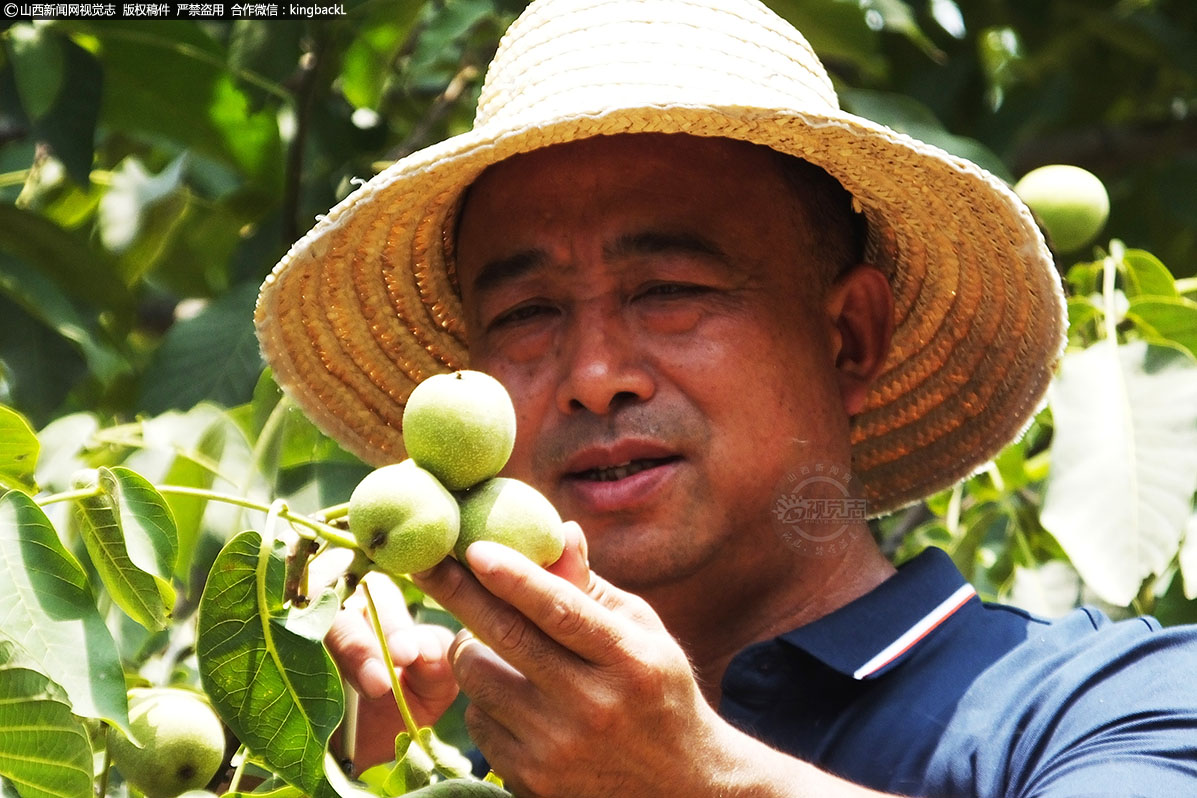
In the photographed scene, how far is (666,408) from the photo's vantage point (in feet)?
6.12

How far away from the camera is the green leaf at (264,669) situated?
130cm

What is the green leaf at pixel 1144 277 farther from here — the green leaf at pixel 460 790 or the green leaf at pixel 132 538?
the green leaf at pixel 132 538

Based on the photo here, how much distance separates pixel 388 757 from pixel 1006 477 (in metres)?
1.27

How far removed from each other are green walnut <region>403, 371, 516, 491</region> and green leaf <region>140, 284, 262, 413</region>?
5.11ft

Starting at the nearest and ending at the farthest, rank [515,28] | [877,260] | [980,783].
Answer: [980,783] < [515,28] < [877,260]

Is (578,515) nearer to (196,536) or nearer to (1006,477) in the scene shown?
→ (196,536)

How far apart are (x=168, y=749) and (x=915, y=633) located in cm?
97

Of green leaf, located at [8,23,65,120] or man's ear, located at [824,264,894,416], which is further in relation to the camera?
green leaf, located at [8,23,65,120]

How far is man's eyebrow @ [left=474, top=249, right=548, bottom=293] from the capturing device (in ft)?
6.66

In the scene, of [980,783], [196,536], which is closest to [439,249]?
[196,536]

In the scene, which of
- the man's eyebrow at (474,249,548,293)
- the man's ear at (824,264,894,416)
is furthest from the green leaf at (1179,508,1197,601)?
the man's eyebrow at (474,249,548,293)

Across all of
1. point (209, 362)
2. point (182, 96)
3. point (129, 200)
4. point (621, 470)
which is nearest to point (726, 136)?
point (621, 470)

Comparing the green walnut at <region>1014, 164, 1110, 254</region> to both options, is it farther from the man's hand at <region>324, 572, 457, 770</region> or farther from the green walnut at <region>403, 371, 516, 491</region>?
the green walnut at <region>403, 371, 516, 491</region>

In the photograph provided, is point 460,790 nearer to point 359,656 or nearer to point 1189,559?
point 359,656
